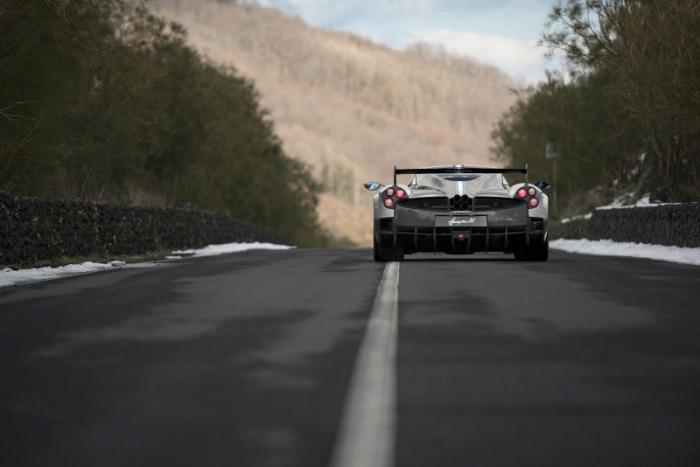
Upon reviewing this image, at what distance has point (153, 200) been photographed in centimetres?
3947

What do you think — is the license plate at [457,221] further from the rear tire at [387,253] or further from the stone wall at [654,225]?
the stone wall at [654,225]

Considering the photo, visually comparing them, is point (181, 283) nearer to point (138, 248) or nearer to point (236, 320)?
point (236, 320)

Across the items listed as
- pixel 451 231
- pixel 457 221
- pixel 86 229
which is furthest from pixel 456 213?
pixel 86 229

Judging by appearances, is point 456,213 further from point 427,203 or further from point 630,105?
point 630,105

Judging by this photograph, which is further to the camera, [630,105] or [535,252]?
[630,105]

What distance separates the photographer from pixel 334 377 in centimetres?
640

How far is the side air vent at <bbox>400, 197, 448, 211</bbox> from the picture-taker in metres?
17.9

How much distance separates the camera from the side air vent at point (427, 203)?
1794 cm

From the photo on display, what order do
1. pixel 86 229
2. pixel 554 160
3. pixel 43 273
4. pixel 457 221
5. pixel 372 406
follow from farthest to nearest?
pixel 554 160 → pixel 86 229 → pixel 457 221 → pixel 43 273 → pixel 372 406

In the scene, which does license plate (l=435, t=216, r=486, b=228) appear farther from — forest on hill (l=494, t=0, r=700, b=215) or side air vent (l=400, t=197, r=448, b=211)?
forest on hill (l=494, t=0, r=700, b=215)

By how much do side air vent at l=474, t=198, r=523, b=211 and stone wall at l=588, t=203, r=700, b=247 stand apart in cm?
578

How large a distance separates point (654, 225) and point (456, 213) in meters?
9.21

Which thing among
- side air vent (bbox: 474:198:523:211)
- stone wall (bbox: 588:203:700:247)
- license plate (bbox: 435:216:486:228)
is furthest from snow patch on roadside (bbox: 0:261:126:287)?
stone wall (bbox: 588:203:700:247)

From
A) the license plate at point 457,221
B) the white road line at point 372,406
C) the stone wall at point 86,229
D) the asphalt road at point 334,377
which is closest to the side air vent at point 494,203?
the license plate at point 457,221
